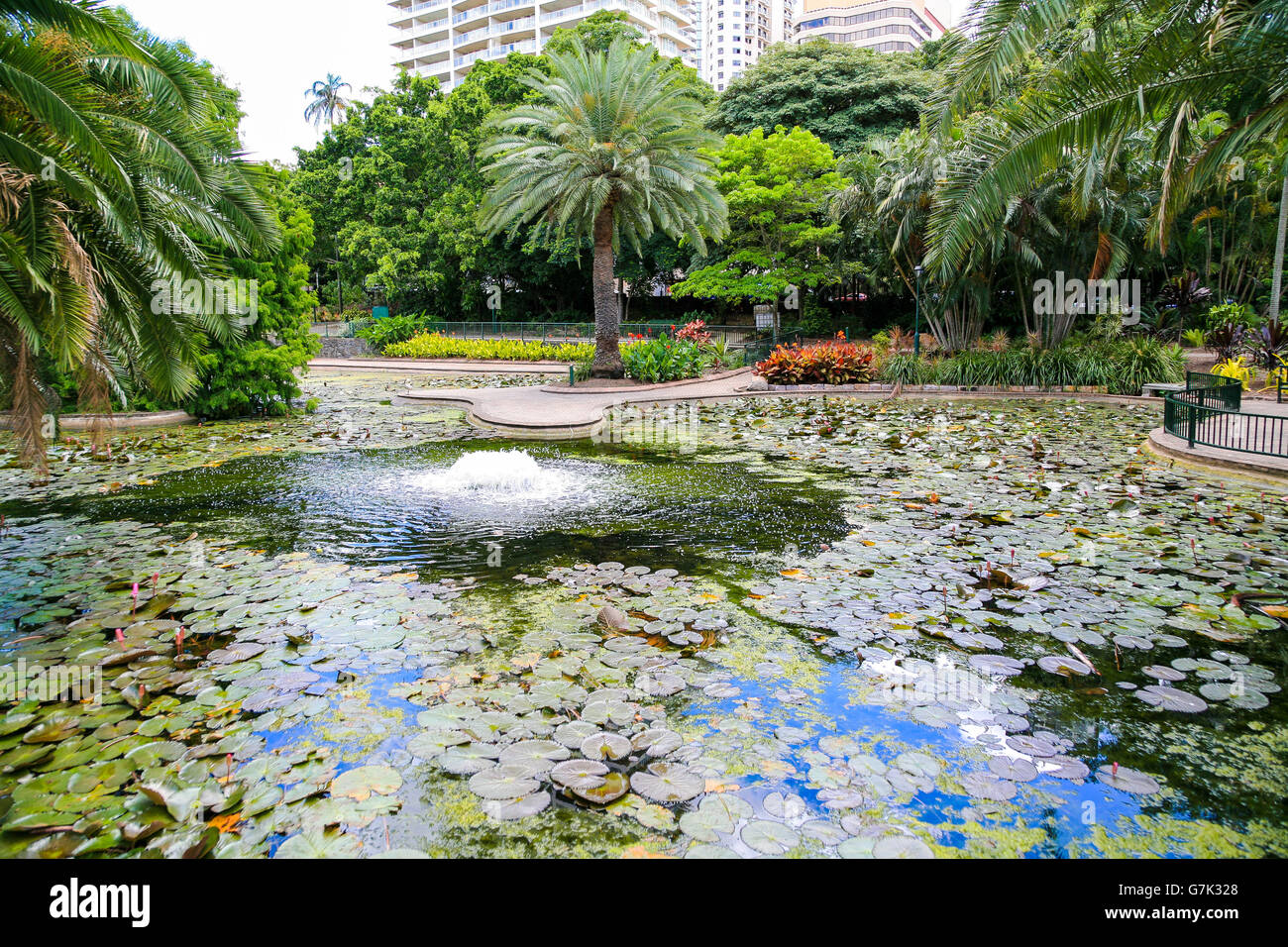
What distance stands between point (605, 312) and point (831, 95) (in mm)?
24104

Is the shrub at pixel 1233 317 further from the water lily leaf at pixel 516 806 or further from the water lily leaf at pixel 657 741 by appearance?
the water lily leaf at pixel 516 806

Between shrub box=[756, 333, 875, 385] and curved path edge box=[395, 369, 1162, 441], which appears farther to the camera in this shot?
shrub box=[756, 333, 875, 385]

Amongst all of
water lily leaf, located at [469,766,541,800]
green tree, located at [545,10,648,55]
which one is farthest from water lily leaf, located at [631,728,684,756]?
green tree, located at [545,10,648,55]

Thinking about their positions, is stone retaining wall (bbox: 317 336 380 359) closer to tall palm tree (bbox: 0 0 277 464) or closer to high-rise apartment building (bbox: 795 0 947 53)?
tall palm tree (bbox: 0 0 277 464)

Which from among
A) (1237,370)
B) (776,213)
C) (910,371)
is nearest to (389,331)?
(776,213)

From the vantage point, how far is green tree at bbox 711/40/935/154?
38.5 meters

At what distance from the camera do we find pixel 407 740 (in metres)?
3.82

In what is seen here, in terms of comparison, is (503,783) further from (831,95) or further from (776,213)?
(831,95)

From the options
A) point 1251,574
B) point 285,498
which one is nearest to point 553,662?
point 1251,574

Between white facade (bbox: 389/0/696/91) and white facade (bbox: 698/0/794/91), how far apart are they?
219ft

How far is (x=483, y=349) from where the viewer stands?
3403 cm
